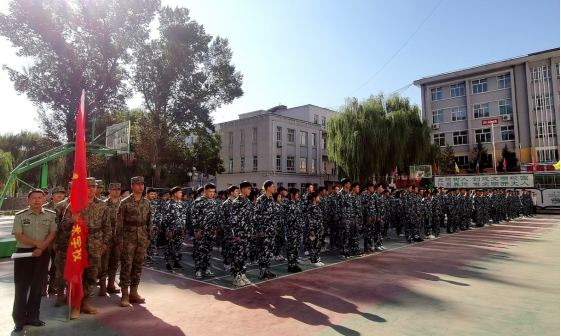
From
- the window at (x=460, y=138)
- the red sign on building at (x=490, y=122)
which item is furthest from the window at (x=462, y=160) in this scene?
the red sign on building at (x=490, y=122)

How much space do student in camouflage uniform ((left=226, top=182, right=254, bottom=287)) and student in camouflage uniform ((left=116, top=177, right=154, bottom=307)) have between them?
1524 millimetres

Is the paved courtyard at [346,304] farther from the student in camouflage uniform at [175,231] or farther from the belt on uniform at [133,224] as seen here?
the belt on uniform at [133,224]

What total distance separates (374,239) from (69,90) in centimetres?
2009

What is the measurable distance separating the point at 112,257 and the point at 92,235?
1101 mm

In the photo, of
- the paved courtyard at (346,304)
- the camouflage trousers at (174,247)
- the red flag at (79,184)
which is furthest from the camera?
the camouflage trousers at (174,247)

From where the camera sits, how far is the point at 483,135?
36.5 metres

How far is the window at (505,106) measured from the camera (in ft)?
114

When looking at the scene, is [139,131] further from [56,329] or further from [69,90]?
[56,329]

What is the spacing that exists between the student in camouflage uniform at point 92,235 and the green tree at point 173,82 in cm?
1939

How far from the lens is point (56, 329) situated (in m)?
4.34

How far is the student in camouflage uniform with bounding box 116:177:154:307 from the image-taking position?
5.30 m

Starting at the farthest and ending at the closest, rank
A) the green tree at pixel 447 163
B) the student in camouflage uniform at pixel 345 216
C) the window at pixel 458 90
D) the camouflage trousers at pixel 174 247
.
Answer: the window at pixel 458 90 → the green tree at pixel 447 163 → the student in camouflage uniform at pixel 345 216 → the camouflage trousers at pixel 174 247

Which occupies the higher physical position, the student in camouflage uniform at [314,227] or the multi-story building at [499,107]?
the multi-story building at [499,107]

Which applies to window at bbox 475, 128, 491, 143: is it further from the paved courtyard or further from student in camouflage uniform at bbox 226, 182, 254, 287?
student in camouflage uniform at bbox 226, 182, 254, 287
